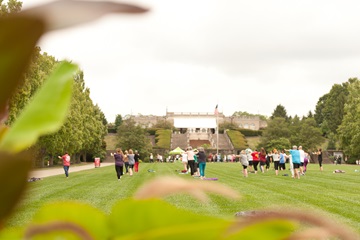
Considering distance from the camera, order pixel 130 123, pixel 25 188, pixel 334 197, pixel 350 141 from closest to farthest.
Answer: pixel 25 188
pixel 334 197
pixel 350 141
pixel 130 123

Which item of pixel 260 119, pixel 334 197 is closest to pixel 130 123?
pixel 334 197

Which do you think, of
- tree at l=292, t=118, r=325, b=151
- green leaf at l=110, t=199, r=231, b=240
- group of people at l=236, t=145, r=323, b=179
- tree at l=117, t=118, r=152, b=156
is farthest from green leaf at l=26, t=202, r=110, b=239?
Result: tree at l=292, t=118, r=325, b=151

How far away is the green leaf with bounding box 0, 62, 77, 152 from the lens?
11.4 inches

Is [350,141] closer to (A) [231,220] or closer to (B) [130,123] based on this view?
(B) [130,123]

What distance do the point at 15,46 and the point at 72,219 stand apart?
102 mm

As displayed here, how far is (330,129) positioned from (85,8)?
76165 mm

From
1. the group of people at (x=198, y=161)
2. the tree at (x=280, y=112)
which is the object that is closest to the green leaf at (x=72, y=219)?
the group of people at (x=198, y=161)

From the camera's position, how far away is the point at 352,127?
4878 cm

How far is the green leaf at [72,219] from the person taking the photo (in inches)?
10.3

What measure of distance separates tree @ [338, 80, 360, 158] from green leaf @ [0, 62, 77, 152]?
49.7 m

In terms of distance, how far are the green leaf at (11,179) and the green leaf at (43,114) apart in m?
0.03

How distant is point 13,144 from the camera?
279 mm

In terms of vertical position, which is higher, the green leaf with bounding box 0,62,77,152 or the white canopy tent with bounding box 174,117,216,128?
the white canopy tent with bounding box 174,117,216,128

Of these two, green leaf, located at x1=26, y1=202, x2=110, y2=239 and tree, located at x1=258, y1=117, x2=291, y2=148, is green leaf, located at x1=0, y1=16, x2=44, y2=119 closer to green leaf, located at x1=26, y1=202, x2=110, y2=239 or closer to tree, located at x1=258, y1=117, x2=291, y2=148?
green leaf, located at x1=26, y1=202, x2=110, y2=239
